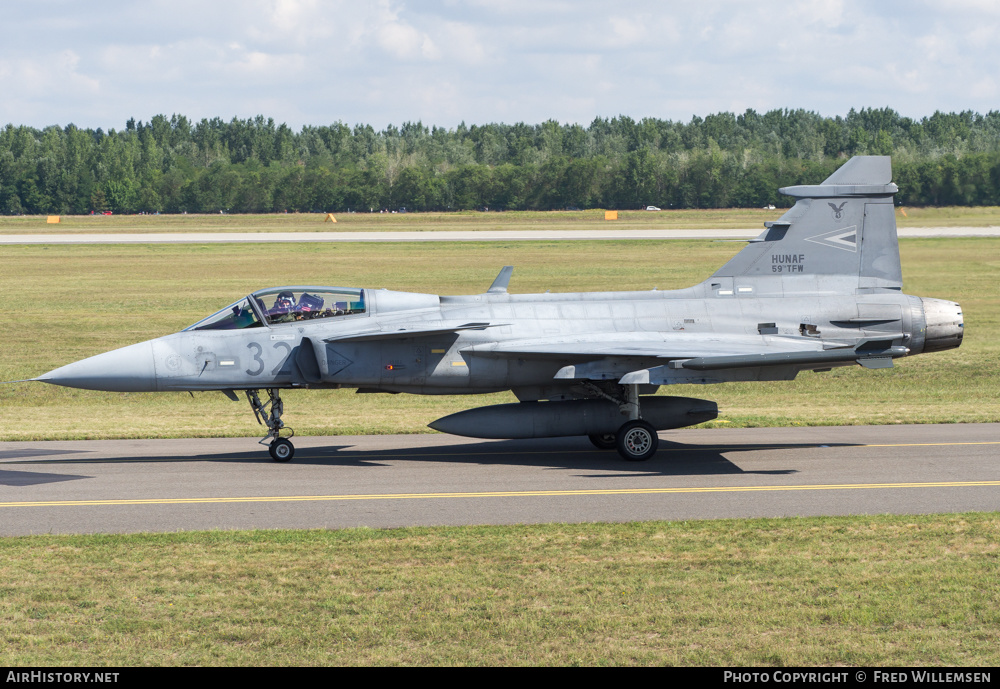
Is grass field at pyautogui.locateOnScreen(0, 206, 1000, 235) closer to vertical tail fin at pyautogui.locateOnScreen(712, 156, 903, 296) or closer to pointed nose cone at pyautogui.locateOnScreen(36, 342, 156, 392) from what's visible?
vertical tail fin at pyautogui.locateOnScreen(712, 156, 903, 296)

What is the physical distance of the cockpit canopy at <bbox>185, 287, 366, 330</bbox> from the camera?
52.0ft

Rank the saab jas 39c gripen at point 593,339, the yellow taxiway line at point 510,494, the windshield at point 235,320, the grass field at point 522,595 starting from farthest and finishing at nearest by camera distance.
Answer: the windshield at point 235,320 → the saab jas 39c gripen at point 593,339 → the yellow taxiway line at point 510,494 → the grass field at point 522,595

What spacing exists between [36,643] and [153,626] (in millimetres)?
863

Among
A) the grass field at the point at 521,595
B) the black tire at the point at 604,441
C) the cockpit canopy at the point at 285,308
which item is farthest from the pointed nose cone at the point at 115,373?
the black tire at the point at 604,441

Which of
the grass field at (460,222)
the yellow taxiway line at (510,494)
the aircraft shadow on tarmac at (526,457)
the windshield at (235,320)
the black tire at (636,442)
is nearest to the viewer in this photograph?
the yellow taxiway line at (510,494)

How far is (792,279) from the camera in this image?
1709 cm

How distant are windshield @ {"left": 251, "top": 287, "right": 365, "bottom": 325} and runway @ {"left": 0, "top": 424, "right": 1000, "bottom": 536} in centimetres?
232

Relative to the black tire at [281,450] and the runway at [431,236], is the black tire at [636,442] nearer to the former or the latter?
the black tire at [281,450]

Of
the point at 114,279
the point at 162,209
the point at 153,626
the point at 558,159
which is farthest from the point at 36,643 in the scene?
the point at 162,209

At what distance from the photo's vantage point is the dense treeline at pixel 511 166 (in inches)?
3629

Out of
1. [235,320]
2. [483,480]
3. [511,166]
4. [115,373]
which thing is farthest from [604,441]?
[511,166]

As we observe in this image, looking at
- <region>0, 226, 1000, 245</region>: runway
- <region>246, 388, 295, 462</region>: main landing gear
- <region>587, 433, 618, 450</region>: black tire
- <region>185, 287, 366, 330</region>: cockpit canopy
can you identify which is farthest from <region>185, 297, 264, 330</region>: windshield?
<region>0, 226, 1000, 245</region>: runway

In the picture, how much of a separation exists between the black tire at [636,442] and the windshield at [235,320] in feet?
19.3

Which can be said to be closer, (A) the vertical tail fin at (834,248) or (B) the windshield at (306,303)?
(B) the windshield at (306,303)
